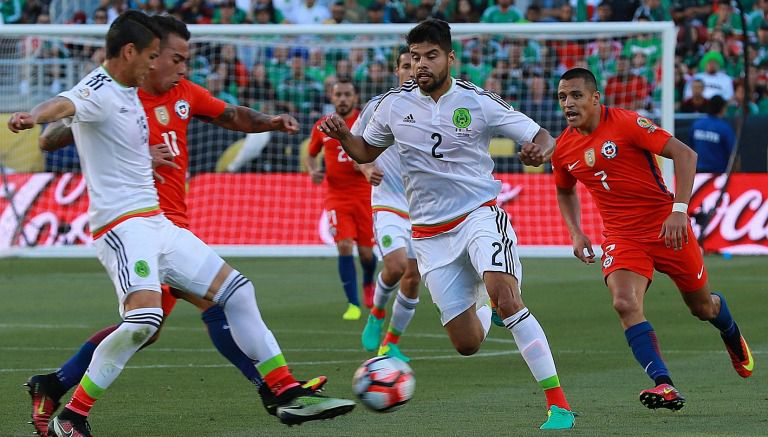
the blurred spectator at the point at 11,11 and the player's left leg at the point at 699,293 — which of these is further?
the blurred spectator at the point at 11,11

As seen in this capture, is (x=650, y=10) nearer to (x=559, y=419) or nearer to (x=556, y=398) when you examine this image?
(x=556, y=398)

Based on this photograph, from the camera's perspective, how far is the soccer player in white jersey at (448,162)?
8219mm

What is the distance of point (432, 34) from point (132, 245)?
85.0 inches

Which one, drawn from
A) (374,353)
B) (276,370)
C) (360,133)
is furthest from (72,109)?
(374,353)

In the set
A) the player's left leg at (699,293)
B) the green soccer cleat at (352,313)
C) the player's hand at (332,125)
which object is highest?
the player's hand at (332,125)

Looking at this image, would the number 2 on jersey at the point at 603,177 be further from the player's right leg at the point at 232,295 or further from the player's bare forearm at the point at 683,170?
the player's right leg at the point at 232,295

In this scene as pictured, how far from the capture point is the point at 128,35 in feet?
24.2

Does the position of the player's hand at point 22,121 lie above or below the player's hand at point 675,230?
above

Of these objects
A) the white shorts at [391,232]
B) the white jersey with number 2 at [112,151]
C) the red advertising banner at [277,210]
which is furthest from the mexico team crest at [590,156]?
the red advertising banner at [277,210]

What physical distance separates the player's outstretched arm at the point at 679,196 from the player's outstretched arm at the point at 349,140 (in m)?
1.74

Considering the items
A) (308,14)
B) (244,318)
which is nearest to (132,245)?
(244,318)

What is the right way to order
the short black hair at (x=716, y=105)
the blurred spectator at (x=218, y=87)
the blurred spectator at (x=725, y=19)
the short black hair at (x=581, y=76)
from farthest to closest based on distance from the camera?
the blurred spectator at (x=725, y=19) < the blurred spectator at (x=218, y=87) < the short black hair at (x=716, y=105) < the short black hair at (x=581, y=76)

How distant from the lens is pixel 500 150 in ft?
69.5

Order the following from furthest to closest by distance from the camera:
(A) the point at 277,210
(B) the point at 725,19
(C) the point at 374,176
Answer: (B) the point at 725,19 < (A) the point at 277,210 < (C) the point at 374,176
